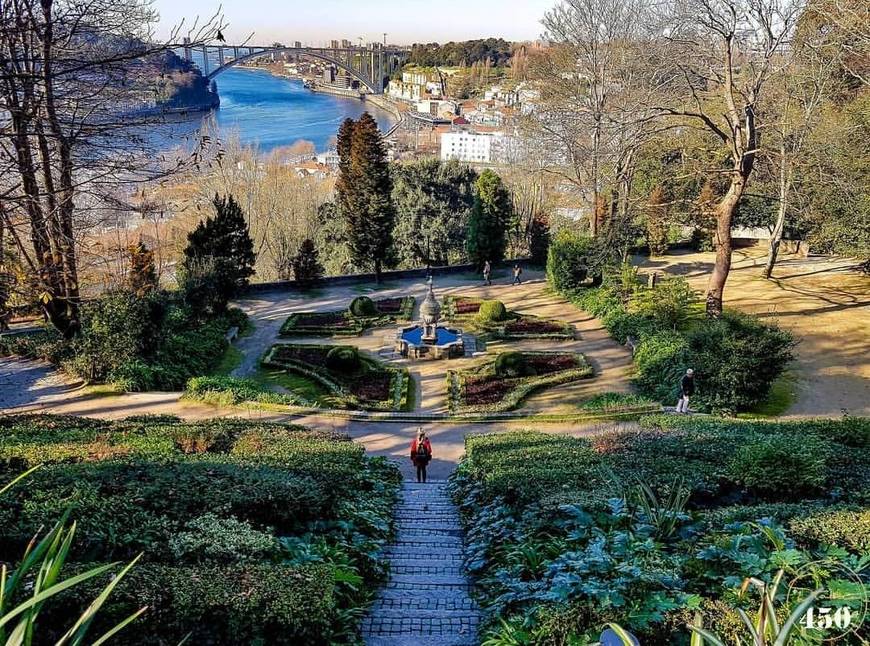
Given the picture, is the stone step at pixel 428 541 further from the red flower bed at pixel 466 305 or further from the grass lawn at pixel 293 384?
the red flower bed at pixel 466 305

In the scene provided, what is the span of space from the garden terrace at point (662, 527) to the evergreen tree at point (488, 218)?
62.7ft

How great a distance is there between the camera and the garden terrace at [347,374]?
16406 millimetres

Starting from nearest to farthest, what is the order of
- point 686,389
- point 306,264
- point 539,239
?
point 686,389 < point 306,264 < point 539,239

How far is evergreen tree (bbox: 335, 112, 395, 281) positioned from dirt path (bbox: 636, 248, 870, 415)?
432 inches

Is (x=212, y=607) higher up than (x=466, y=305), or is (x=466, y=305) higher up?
(x=212, y=607)

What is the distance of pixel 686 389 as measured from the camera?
14.1 meters

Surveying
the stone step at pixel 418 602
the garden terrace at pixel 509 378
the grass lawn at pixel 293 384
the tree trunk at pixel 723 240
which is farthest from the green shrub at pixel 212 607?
the tree trunk at pixel 723 240

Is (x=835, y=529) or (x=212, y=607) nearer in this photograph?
(x=212, y=607)

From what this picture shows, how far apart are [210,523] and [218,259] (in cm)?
1660

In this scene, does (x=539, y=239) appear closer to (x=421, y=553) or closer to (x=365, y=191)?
(x=365, y=191)

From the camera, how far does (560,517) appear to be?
6703 mm

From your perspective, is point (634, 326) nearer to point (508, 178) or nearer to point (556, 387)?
point (556, 387)

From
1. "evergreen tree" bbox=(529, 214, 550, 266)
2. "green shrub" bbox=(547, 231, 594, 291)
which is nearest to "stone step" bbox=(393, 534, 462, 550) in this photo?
"green shrub" bbox=(547, 231, 594, 291)

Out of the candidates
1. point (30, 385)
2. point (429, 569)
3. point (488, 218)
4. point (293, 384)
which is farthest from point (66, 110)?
point (488, 218)
